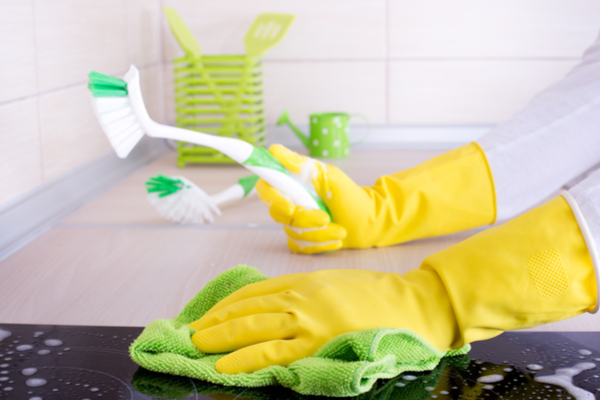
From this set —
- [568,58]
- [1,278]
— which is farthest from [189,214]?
[568,58]

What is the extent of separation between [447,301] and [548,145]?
1.35 feet

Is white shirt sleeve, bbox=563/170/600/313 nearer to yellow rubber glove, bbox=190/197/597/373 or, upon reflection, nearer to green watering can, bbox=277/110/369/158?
yellow rubber glove, bbox=190/197/597/373

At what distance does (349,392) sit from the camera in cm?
49

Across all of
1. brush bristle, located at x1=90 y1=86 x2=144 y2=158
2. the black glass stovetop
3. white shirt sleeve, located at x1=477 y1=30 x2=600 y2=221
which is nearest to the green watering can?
white shirt sleeve, located at x1=477 y1=30 x2=600 y2=221

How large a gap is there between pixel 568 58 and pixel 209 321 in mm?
1517

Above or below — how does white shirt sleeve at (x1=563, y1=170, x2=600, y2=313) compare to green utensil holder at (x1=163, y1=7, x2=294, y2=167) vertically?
below

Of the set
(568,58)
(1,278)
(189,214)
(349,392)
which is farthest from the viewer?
(568,58)

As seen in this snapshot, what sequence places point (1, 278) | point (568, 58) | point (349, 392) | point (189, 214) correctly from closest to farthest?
point (349, 392), point (1, 278), point (189, 214), point (568, 58)

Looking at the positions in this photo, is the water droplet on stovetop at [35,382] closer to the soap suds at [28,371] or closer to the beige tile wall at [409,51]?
the soap suds at [28,371]

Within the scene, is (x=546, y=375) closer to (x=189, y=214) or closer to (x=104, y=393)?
(x=104, y=393)

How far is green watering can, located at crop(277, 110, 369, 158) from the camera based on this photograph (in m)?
1.60

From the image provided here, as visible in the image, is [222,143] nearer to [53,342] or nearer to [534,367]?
[53,342]

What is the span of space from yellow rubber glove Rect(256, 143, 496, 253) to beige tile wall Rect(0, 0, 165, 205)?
41cm

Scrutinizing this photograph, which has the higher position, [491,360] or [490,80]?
[490,80]
